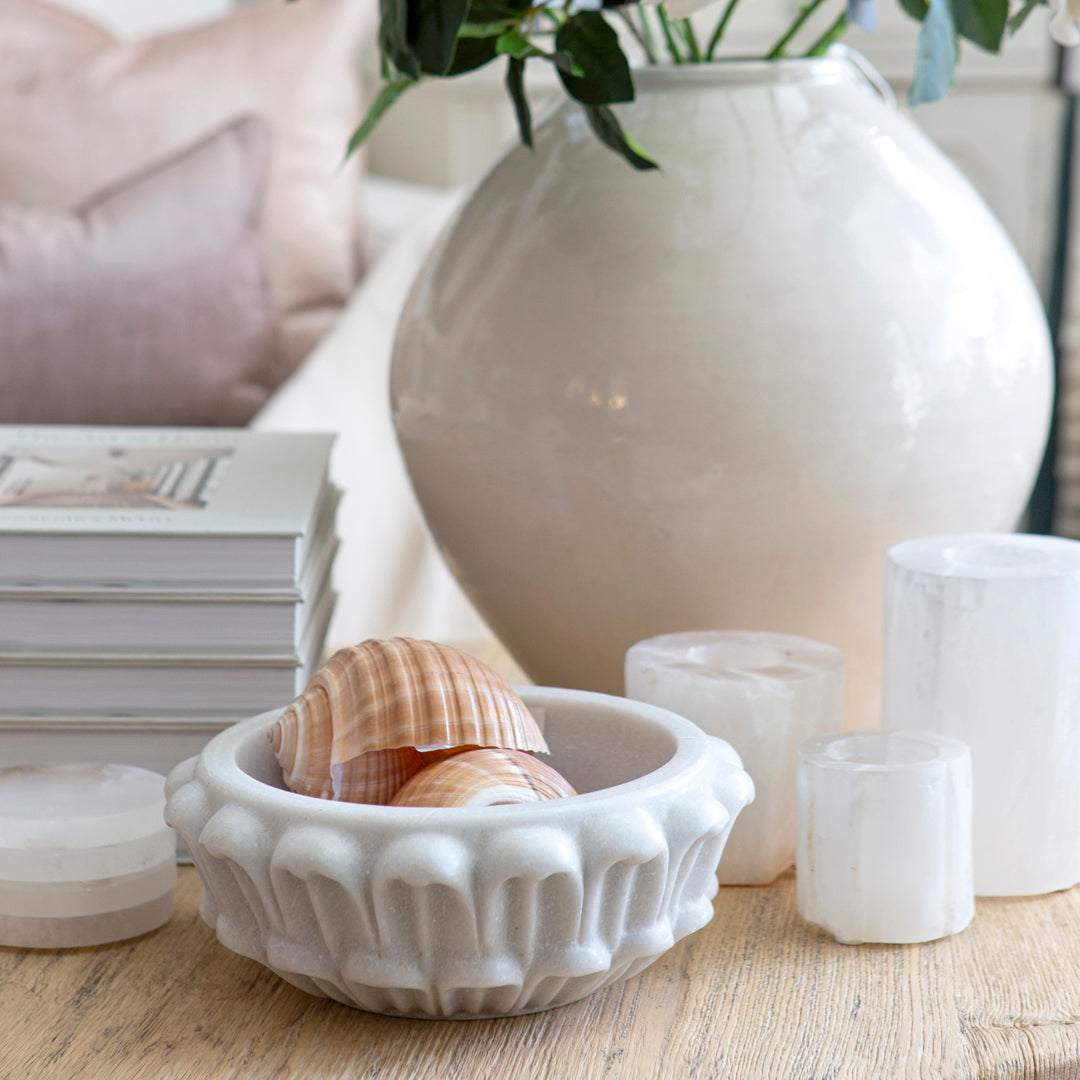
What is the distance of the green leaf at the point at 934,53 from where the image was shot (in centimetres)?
52

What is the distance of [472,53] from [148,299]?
97 cm

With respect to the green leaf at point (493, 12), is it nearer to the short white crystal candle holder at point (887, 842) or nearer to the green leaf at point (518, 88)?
the green leaf at point (518, 88)

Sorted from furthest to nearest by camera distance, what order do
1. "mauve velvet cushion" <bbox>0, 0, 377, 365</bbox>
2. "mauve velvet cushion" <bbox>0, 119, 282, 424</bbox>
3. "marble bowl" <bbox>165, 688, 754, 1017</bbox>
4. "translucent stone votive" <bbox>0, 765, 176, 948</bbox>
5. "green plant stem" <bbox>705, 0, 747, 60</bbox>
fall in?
"mauve velvet cushion" <bbox>0, 0, 377, 365</bbox> < "mauve velvet cushion" <bbox>0, 119, 282, 424</bbox> < "green plant stem" <bbox>705, 0, 747, 60</bbox> < "translucent stone votive" <bbox>0, 765, 176, 948</bbox> < "marble bowl" <bbox>165, 688, 754, 1017</bbox>

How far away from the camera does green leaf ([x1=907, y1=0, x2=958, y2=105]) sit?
0.52 metres

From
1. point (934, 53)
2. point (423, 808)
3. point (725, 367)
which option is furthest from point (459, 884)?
point (934, 53)

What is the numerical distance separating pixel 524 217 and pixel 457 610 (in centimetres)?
91

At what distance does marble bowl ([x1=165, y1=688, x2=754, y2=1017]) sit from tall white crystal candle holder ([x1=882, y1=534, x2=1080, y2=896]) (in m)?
0.13

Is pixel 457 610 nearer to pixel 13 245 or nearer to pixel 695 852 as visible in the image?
pixel 13 245

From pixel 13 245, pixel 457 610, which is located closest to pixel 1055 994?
pixel 457 610

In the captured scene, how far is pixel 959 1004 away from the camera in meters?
0.41

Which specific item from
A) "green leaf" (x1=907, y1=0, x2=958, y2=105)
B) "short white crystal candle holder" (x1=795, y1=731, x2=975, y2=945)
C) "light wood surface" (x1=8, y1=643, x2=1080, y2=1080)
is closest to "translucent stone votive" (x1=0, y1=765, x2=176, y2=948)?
"light wood surface" (x1=8, y1=643, x2=1080, y2=1080)

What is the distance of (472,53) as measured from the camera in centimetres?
52

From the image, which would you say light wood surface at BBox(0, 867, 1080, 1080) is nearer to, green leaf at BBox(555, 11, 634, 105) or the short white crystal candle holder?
the short white crystal candle holder

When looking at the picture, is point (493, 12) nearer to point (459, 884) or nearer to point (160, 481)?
point (160, 481)
